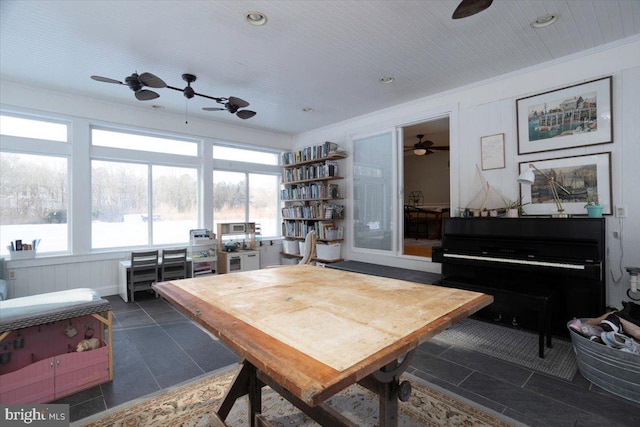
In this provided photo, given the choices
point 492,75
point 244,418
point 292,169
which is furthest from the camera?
point 292,169

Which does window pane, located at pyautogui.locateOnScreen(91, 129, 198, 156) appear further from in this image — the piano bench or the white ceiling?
the piano bench

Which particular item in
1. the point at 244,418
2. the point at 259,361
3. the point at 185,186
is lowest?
the point at 244,418

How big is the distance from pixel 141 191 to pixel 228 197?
4.75 ft

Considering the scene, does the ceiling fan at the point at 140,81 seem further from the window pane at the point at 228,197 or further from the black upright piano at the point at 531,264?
the black upright piano at the point at 531,264

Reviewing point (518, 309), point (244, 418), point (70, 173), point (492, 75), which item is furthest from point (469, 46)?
point (70, 173)

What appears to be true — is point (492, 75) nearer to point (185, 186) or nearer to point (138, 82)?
point (138, 82)

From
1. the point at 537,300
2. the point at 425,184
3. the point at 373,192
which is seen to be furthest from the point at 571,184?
the point at 425,184

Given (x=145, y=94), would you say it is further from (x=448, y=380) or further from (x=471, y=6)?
(x=448, y=380)

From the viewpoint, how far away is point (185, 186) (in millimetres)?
5285

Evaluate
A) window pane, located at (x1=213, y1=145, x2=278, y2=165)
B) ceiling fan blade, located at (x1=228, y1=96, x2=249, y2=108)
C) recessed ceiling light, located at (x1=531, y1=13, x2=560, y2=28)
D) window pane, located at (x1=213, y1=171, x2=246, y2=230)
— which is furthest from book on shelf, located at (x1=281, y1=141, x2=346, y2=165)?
recessed ceiling light, located at (x1=531, y1=13, x2=560, y2=28)

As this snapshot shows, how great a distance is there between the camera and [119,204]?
4.65m

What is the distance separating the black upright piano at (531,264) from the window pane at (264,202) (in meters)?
3.78

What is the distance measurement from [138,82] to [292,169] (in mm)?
3353

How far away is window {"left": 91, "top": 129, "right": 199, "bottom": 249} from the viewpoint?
4.49 metres
